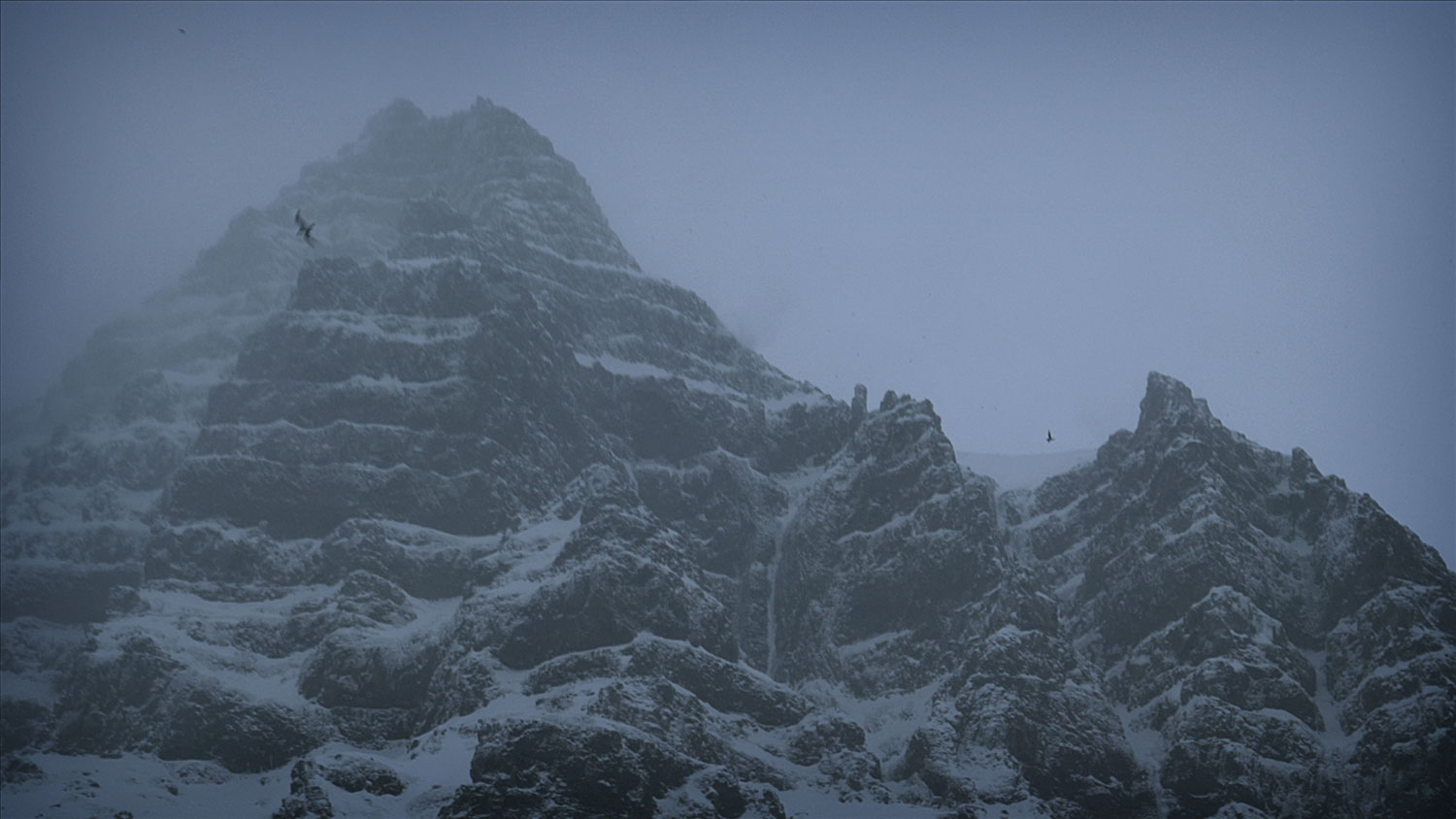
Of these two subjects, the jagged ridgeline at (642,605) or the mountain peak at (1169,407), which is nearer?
the jagged ridgeline at (642,605)

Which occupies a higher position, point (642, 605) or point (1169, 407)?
point (1169, 407)

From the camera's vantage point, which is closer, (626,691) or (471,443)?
(626,691)

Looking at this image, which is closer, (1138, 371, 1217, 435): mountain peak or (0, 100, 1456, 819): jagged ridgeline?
(0, 100, 1456, 819): jagged ridgeline

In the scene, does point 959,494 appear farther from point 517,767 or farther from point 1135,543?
point 517,767

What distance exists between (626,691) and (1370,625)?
257 ft

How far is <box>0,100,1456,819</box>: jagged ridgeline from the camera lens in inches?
4749

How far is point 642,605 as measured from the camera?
134m

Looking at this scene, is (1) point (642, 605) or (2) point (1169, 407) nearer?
(1) point (642, 605)

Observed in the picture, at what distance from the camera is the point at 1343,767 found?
12325 centimetres

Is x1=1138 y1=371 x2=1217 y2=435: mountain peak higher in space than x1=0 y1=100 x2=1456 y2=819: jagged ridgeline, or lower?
higher

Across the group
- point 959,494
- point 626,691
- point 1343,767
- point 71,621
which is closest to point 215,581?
point 71,621

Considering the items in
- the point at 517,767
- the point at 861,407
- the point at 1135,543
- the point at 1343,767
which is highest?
the point at 861,407

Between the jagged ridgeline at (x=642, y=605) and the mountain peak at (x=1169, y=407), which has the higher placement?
the mountain peak at (x=1169, y=407)

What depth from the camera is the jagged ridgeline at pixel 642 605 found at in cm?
12062
